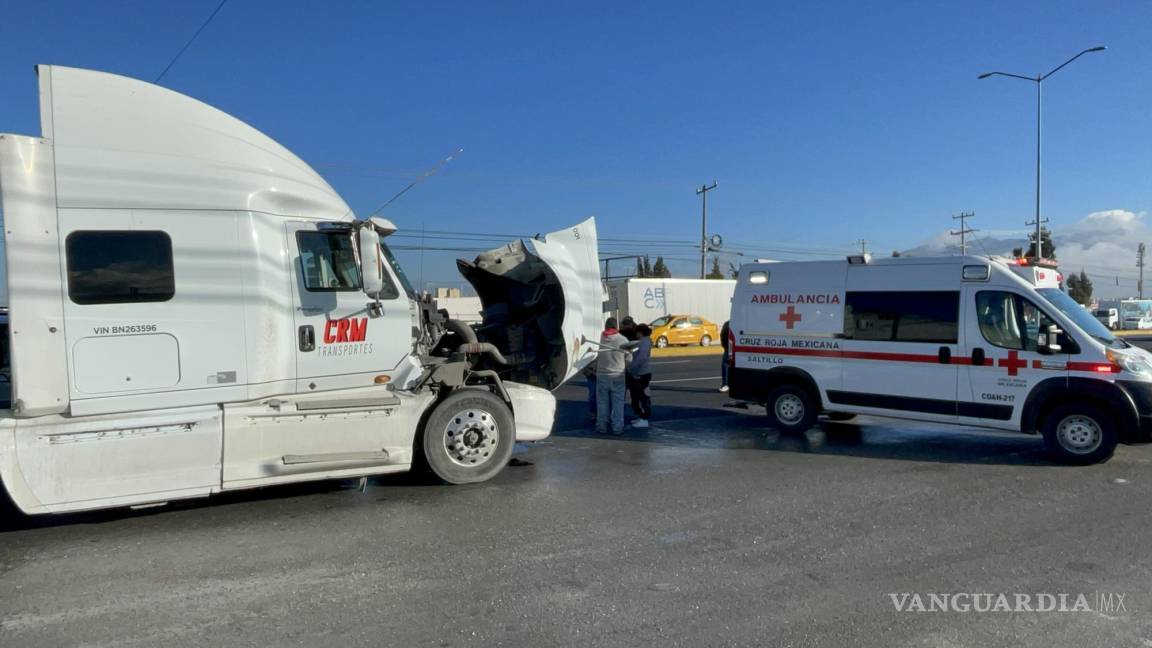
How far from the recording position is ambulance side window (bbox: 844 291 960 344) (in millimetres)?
8836

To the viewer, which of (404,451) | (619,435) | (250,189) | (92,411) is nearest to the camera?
(92,411)

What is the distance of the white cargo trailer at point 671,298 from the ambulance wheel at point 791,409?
2442 cm

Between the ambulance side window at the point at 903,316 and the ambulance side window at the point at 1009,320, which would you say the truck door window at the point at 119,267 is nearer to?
the ambulance side window at the point at 903,316

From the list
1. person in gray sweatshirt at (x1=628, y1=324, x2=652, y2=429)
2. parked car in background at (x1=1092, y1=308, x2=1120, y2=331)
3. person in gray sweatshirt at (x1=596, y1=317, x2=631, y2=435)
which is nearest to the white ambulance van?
person in gray sweatshirt at (x1=628, y1=324, x2=652, y2=429)

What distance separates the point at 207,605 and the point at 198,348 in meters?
2.31

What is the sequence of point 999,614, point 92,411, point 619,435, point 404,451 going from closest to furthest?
point 999,614 < point 92,411 < point 404,451 < point 619,435

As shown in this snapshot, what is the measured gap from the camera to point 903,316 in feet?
30.0

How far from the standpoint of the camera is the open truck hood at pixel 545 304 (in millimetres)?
8672

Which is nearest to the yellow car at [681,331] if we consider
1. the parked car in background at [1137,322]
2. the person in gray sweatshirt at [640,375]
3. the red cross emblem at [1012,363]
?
the person in gray sweatshirt at [640,375]

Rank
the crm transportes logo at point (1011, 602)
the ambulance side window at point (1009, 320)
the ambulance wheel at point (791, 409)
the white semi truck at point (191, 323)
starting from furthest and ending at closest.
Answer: the ambulance wheel at point (791, 409) < the ambulance side window at point (1009, 320) < the white semi truck at point (191, 323) < the crm transportes logo at point (1011, 602)

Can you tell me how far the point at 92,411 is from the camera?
225 inches

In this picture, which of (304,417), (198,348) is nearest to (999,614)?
(304,417)

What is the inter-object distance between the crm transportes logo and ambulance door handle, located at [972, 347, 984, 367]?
14.3 feet

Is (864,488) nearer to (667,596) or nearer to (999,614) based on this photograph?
(999,614)
